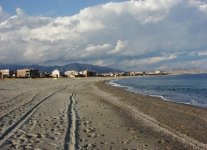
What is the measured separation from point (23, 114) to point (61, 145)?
8372 millimetres

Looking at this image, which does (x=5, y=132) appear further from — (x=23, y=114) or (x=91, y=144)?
(x=23, y=114)

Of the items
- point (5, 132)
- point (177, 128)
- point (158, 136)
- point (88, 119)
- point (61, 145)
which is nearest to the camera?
point (61, 145)

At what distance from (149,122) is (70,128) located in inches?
212

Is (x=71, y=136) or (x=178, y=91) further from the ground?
(x=71, y=136)

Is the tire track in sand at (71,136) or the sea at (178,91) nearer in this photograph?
the tire track in sand at (71,136)

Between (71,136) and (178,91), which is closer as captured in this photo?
(71,136)

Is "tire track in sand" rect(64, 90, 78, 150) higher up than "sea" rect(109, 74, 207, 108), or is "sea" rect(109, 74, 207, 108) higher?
"tire track in sand" rect(64, 90, 78, 150)

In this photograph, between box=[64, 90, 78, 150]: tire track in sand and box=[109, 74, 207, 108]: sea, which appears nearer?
box=[64, 90, 78, 150]: tire track in sand

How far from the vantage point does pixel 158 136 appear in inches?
582

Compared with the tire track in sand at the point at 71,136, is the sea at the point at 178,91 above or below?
below

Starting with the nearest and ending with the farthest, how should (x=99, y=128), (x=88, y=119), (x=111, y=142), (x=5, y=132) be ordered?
(x=111, y=142)
(x=5, y=132)
(x=99, y=128)
(x=88, y=119)

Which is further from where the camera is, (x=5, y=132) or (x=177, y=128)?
(x=177, y=128)

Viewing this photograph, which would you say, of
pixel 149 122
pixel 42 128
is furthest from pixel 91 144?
pixel 149 122

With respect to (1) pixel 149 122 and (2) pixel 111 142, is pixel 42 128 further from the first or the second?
(1) pixel 149 122
